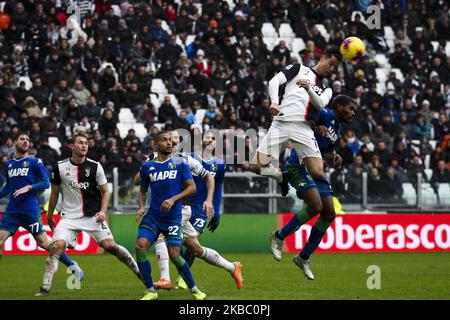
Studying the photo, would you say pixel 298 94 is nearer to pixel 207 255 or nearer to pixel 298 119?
pixel 298 119

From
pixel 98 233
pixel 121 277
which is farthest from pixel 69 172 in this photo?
pixel 121 277

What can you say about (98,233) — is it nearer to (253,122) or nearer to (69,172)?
(69,172)

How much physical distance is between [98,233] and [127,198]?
9139mm

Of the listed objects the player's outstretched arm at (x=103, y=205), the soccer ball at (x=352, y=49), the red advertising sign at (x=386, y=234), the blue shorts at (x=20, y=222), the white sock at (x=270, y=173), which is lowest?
the red advertising sign at (x=386, y=234)

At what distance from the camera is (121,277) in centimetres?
1683

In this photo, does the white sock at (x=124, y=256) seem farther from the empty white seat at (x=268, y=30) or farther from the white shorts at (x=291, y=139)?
the empty white seat at (x=268, y=30)

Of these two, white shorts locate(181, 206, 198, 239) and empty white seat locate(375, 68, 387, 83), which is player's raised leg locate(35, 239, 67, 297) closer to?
white shorts locate(181, 206, 198, 239)

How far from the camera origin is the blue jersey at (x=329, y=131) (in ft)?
46.9

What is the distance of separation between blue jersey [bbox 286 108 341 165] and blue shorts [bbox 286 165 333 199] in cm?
15

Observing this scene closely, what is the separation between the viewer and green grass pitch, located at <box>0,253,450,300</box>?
13.6 m

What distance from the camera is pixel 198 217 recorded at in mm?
15375

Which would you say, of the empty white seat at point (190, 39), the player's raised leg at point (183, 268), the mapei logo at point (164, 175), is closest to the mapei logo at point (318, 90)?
the mapei logo at point (164, 175)

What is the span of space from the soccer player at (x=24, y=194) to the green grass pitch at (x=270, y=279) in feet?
2.74

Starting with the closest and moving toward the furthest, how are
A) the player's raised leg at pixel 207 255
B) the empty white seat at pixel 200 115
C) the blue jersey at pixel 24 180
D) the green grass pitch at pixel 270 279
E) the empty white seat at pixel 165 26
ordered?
the green grass pitch at pixel 270 279, the player's raised leg at pixel 207 255, the blue jersey at pixel 24 180, the empty white seat at pixel 200 115, the empty white seat at pixel 165 26
